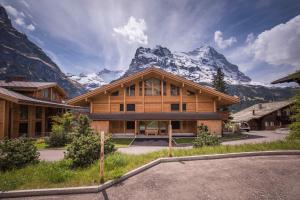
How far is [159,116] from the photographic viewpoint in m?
23.8

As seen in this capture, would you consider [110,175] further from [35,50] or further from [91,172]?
[35,50]

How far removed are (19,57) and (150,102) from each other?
125 meters

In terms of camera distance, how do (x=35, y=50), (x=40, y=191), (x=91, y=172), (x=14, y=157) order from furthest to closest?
(x=35, y=50) → (x=14, y=157) → (x=91, y=172) → (x=40, y=191)

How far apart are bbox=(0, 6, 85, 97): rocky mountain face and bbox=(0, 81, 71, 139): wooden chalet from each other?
256 feet

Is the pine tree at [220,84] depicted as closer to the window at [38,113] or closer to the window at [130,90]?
the window at [130,90]

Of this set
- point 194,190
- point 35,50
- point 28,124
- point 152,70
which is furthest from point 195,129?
point 35,50

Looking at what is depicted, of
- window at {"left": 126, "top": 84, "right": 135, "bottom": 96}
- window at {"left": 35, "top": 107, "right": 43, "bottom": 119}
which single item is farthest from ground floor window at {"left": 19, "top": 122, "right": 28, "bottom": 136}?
window at {"left": 126, "top": 84, "right": 135, "bottom": 96}

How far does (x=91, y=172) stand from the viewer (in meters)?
7.20

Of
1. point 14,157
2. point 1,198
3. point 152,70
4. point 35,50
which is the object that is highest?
point 35,50

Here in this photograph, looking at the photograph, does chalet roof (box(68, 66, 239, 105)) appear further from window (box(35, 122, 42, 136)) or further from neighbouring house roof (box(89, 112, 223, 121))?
window (box(35, 122, 42, 136))

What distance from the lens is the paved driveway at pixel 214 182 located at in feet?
17.3

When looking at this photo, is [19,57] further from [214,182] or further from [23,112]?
[214,182]

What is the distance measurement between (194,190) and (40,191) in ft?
17.6

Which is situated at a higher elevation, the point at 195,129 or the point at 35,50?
the point at 35,50
